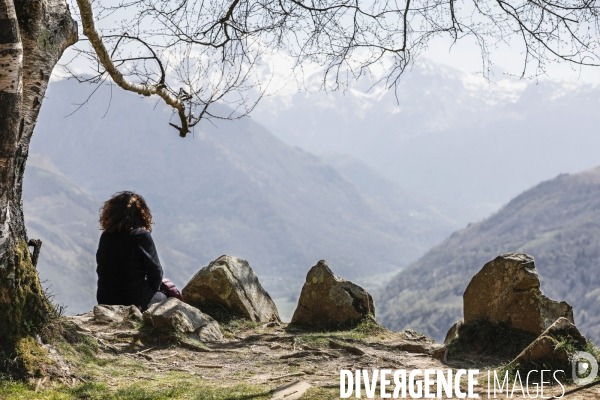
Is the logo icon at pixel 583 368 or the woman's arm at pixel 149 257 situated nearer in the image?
the logo icon at pixel 583 368

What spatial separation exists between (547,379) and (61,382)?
4585 mm

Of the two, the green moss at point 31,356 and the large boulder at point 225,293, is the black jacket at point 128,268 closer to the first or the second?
the large boulder at point 225,293

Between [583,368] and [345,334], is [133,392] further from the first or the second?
[345,334]

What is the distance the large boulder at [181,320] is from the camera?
8.24 meters

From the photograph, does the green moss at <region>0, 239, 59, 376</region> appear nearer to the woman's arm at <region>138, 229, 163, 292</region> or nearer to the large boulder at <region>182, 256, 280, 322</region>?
the woman's arm at <region>138, 229, 163, 292</region>

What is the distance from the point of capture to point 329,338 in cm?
865

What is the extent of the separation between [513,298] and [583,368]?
2.44 meters

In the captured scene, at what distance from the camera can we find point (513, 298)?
27.5 ft

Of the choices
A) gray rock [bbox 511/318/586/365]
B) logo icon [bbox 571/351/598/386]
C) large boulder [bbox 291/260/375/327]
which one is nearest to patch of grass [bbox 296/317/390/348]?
large boulder [bbox 291/260/375/327]

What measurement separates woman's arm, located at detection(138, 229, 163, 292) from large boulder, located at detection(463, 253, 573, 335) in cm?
460

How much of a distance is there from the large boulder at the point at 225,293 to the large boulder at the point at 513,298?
3.75 metres

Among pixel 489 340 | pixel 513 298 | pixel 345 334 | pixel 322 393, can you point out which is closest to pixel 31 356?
pixel 322 393

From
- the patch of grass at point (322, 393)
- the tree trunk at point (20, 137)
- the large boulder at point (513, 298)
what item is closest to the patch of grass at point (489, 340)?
the large boulder at point (513, 298)

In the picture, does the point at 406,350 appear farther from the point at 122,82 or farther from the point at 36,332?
the point at 122,82
